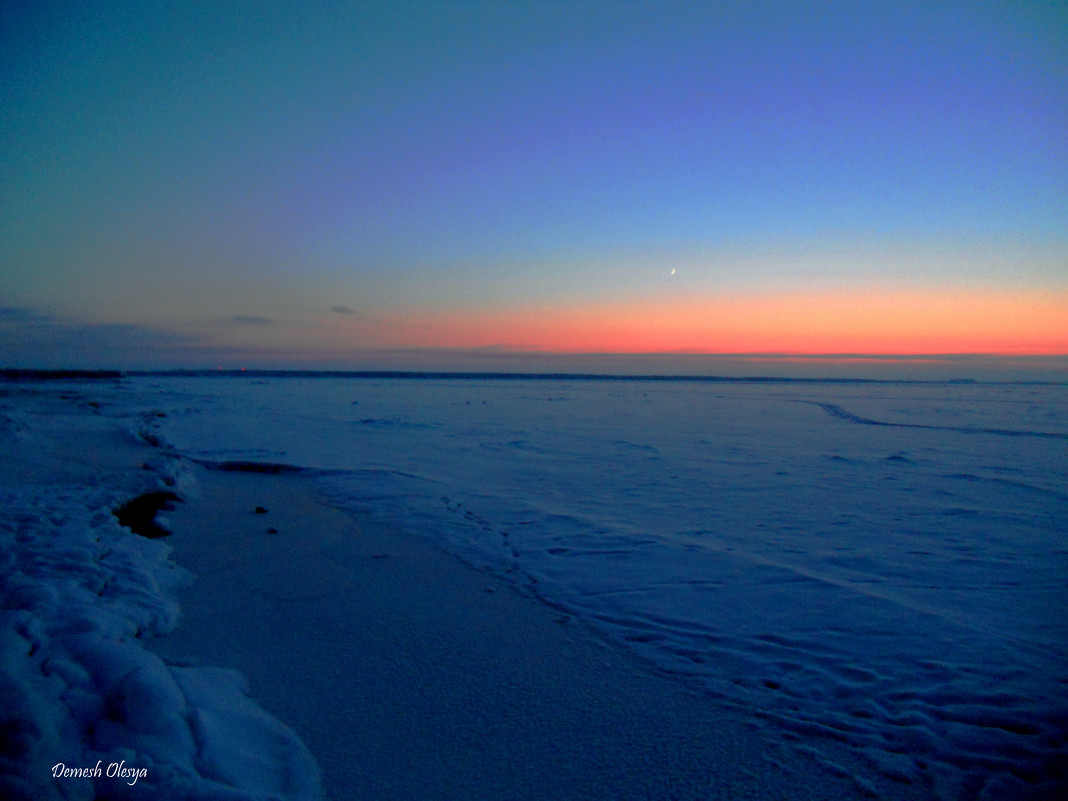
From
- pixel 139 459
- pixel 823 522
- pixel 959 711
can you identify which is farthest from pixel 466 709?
pixel 139 459

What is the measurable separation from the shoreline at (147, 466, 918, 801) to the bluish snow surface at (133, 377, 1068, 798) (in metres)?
0.35

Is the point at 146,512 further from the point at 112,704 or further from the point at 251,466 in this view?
the point at 112,704

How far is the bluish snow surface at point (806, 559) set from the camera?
124 inches

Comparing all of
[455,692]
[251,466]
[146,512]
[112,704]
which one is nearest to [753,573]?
[455,692]

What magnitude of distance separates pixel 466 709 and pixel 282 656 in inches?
53.3

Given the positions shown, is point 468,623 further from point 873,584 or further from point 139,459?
point 139,459

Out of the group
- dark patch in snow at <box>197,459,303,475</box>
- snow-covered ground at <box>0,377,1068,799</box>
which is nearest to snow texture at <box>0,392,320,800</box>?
snow-covered ground at <box>0,377,1068,799</box>

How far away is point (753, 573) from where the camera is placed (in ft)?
16.9

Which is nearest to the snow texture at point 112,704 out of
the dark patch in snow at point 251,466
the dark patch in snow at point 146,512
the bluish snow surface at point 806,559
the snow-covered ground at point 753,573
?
the snow-covered ground at point 753,573

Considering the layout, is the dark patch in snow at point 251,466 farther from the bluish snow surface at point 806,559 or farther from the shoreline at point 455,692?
the shoreline at point 455,692

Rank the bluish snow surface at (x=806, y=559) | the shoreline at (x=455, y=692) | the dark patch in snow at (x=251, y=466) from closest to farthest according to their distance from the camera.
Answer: the shoreline at (x=455, y=692) < the bluish snow surface at (x=806, y=559) < the dark patch in snow at (x=251, y=466)

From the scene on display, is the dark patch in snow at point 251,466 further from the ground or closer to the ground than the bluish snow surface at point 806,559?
further from the ground

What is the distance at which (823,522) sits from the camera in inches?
269

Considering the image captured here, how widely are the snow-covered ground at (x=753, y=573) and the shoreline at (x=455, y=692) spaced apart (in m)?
0.26
